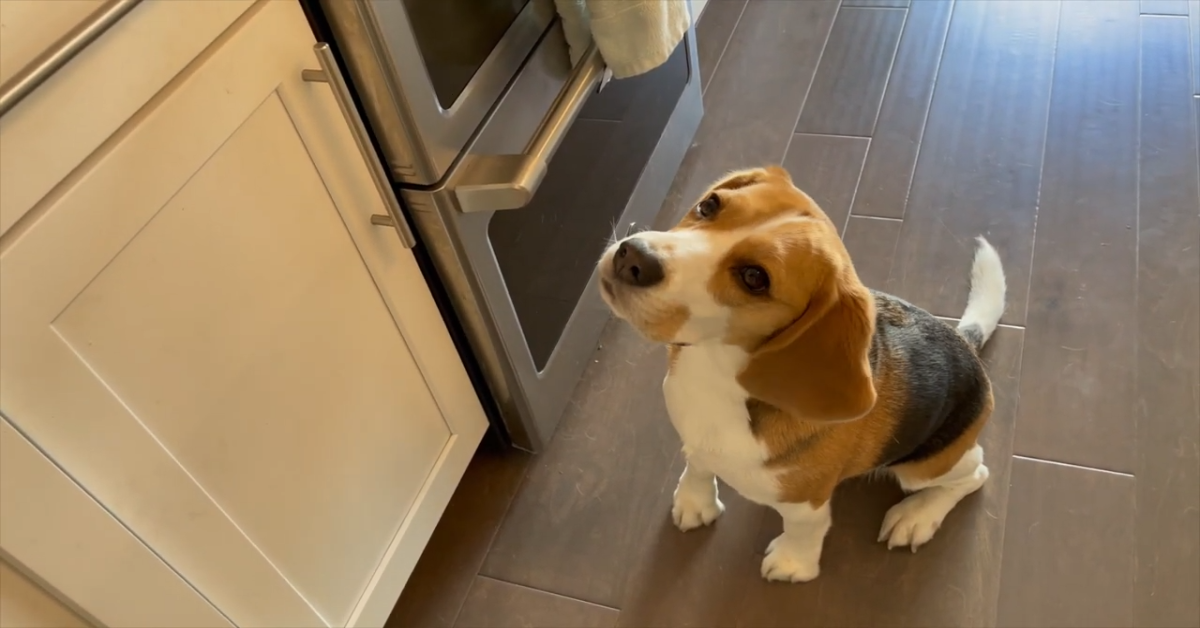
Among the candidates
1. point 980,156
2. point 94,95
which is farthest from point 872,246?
point 94,95

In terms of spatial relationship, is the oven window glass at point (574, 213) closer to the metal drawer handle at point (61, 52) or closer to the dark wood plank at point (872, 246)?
the dark wood plank at point (872, 246)

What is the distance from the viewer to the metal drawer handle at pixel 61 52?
75cm

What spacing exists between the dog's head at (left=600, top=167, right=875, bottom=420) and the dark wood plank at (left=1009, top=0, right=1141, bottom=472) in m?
0.83

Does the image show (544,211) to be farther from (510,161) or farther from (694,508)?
(694,508)

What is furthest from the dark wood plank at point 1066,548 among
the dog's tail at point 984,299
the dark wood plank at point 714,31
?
the dark wood plank at point 714,31

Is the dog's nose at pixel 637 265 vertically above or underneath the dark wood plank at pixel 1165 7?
above

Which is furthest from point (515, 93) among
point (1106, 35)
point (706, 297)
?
point (1106, 35)

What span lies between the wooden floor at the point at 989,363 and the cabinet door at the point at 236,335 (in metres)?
0.39

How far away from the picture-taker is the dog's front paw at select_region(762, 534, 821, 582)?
153 cm

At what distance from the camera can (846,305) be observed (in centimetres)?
104

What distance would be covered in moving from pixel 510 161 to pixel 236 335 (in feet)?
1.54

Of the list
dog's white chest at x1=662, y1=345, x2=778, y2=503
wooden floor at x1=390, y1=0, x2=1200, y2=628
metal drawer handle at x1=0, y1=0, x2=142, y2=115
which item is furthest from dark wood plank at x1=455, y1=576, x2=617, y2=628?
metal drawer handle at x1=0, y1=0, x2=142, y2=115

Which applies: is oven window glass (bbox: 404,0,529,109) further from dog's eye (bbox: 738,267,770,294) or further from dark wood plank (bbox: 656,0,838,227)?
dark wood plank (bbox: 656,0,838,227)

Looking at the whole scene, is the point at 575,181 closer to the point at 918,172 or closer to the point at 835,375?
the point at 835,375
